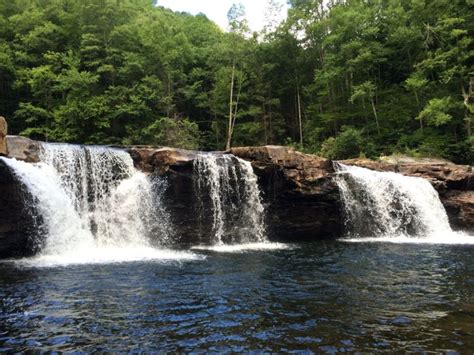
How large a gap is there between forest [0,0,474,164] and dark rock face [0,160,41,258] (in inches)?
609

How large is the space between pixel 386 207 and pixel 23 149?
638 inches

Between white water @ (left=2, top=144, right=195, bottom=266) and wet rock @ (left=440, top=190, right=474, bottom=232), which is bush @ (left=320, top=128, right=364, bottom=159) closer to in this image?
wet rock @ (left=440, top=190, right=474, bottom=232)

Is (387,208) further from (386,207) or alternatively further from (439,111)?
(439,111)

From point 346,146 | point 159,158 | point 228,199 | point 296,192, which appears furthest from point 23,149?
point 346,146

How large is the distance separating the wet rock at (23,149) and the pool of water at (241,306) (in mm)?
4351

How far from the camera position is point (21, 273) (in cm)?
1037

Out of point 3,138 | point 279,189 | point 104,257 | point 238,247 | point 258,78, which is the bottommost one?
point 238,247

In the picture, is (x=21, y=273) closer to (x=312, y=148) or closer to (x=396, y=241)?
(x=396, y=241)

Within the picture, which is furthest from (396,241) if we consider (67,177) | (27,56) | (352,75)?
(27,56)

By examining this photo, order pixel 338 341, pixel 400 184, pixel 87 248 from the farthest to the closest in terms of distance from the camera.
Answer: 1. pixel 400 184
2. pixel 87 248
3. pixel 338 341

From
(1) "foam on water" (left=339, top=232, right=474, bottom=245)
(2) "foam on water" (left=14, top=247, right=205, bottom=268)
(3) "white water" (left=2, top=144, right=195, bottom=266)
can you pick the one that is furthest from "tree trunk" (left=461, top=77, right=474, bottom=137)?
(2) "foam on water" (left=14, top=247, right=205, bottom=268)

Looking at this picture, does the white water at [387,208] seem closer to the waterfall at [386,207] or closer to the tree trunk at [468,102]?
the waterfall at [386,207]

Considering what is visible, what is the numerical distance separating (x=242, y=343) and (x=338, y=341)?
1.36 metres

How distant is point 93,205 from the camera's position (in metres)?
15.7
